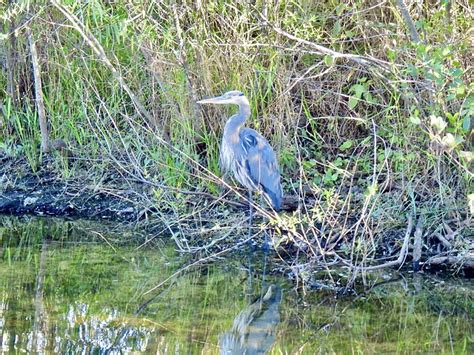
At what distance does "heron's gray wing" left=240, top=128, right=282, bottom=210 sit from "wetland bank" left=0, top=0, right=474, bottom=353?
0.56ft

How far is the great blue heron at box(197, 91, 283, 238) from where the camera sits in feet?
21.8

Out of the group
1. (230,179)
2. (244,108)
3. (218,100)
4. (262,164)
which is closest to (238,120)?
(244,108)

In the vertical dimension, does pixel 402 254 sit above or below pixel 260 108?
below

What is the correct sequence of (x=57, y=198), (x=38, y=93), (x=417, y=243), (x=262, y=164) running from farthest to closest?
(x=38, y=93), (x=57, y=198), (x=262, y=164), (x=417, y=243)

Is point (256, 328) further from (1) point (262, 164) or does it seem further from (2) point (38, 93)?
(2) point (38, 93)

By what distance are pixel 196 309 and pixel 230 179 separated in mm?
2138

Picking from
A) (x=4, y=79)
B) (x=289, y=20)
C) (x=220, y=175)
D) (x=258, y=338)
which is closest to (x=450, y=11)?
(x=289, y=20)

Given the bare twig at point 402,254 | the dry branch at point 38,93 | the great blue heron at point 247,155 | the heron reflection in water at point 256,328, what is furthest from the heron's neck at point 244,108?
the dry branch at point 38,93

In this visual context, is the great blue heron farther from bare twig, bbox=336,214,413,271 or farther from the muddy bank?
bare twig, bbox=336,214,413,271

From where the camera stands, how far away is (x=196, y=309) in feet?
17.6

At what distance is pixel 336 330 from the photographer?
197 inches

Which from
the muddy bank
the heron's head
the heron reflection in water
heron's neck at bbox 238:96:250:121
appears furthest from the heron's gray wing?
the heron reflection in water

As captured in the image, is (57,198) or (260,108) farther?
(57,198)

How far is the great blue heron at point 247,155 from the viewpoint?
6.65 meters
